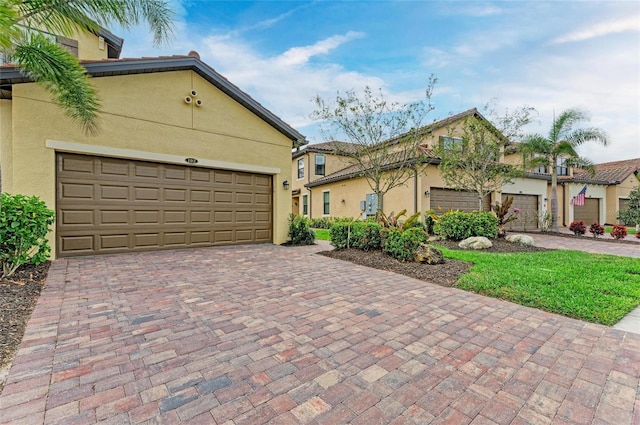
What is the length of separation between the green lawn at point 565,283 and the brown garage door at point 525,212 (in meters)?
10.2

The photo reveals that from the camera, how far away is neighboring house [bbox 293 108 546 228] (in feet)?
44.1

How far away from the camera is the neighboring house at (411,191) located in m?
13.4

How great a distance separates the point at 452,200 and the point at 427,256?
9007mm

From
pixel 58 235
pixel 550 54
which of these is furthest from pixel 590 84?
pixel 58 235

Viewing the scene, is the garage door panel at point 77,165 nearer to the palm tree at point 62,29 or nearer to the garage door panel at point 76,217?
the garage door panel at point 76,217

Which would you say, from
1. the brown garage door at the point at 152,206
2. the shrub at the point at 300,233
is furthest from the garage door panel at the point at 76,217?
the shrub at the point at 300,233

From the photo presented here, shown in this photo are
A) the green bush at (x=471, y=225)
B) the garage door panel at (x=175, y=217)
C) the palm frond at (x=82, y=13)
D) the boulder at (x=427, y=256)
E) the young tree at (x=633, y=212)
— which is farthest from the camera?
the young tree at (x=633, y=212)

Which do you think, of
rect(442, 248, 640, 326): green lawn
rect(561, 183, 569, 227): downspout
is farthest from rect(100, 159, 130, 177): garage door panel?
rect(561, 183, 569, 227): downspout

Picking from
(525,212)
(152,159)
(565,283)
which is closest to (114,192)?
(152,159)

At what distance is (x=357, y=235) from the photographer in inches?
322

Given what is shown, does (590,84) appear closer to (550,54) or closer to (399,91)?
(550,54)

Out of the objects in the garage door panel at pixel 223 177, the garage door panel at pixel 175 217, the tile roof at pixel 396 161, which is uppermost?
the tile roof at pixel 396 161

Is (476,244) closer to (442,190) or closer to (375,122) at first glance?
(375,122)

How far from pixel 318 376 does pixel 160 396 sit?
3.72 feet
